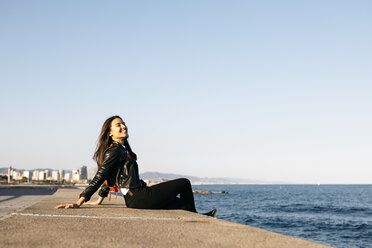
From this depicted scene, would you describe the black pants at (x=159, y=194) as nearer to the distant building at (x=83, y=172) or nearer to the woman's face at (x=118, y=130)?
the woman's face at (x=118, y=130)

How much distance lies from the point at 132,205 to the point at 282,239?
9.59 ft

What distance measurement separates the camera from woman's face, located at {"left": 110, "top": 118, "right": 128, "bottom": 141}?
537 cm

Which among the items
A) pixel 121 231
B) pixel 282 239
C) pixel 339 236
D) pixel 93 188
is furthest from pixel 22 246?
pixel 339 236

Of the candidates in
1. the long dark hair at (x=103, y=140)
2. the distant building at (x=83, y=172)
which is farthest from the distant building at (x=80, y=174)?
the long dark hair at (x=103, y=140)

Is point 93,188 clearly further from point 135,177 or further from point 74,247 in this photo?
point 74,247

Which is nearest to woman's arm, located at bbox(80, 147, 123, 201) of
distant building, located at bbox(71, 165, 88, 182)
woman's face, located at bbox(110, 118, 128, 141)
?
woman's face, located at bbox(110, 118, 128, 141)

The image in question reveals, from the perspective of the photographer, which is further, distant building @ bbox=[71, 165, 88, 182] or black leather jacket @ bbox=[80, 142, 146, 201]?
distant building @ bbox=[71, 165, 88, 182]

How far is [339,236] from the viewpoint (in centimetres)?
1764

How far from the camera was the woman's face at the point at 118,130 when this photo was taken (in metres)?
5.37

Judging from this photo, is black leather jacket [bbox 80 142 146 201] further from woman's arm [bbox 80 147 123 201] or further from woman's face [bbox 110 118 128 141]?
woman's face [bbox 110 118 128 141]

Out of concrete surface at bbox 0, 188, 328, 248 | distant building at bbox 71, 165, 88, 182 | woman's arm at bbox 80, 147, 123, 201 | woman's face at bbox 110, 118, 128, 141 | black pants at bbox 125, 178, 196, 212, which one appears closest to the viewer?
concrete surface at bbox 0, 188, 328, 248

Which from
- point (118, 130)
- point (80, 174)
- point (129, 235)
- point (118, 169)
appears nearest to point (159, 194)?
point (118, 169)

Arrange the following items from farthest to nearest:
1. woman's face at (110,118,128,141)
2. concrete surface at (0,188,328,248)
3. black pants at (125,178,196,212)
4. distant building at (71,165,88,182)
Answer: distant building at (71,165,88,182) → woman's face at (110,118,128,141) → black pants at (125,178,196,212) → concrete surface at (0,188,328,248)

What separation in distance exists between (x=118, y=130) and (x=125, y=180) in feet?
2.39
